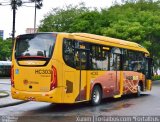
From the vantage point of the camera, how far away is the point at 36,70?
1702 cm

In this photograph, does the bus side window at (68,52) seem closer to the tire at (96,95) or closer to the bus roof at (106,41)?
the bus roof at (106,41)

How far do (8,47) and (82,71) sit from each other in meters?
71.0

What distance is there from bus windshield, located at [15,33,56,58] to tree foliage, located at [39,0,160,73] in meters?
34.3

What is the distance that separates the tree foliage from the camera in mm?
52531

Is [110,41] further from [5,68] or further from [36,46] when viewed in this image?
[5,68]

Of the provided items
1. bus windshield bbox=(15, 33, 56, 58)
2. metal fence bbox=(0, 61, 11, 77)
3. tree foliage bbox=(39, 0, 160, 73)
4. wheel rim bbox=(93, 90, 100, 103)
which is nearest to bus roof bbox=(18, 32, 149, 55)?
bus windshield bbox=(15, 33, 56, 58)

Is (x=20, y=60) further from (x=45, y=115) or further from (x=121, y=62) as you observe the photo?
(x=121, y=62)

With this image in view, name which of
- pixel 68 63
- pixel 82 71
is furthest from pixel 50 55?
pixel 82 71

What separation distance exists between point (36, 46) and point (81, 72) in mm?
2327

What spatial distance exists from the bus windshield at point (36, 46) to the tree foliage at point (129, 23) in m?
34.3

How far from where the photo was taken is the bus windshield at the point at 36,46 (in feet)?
56.0

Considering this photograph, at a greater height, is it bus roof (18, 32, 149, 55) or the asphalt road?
bus roof (18, 32, 149, 55)

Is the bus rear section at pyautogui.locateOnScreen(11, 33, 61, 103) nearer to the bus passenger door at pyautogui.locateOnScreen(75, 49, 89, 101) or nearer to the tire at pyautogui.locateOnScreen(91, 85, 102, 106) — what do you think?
the bus passenger door at pyautogui.locateOnScreen(75, 49, 89, 101)

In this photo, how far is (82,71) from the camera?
18.5 metres
